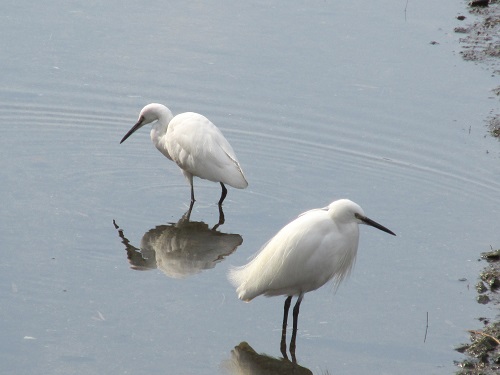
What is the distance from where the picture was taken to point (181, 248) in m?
8.22

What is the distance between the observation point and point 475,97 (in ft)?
36.7

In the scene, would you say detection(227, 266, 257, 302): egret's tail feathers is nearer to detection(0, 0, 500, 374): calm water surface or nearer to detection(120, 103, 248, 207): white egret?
detection(0, 0, 500, 374): calm water surface

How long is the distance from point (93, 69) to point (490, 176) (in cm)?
442

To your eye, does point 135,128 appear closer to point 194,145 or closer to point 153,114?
point 153,114

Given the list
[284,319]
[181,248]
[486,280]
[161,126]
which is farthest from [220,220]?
[486,280]

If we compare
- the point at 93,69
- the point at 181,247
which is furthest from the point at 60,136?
the point at 181,247

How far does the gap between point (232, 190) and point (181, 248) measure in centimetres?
132

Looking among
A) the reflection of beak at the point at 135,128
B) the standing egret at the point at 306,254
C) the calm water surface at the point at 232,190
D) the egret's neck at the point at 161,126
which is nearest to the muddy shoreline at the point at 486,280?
the calm water surface at the point at 232,190

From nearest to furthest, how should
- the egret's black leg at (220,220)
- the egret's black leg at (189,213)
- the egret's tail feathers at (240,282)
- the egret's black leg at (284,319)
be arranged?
the egret's black leg at (284,319), the egret's tail feathers at (240,282), the egret's black leg at (220,220), the egret's black leg at (189,213)

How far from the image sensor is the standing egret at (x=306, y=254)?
6727 millimetres

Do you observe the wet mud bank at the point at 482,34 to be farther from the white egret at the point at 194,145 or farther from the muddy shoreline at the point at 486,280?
the white egret at the point at 194,145

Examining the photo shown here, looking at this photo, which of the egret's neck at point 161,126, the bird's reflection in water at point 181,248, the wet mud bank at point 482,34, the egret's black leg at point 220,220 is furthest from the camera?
the wet mud bank at point 482,34

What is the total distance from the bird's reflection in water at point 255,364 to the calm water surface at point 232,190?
0.08ft

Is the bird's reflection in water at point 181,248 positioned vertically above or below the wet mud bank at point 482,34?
below
